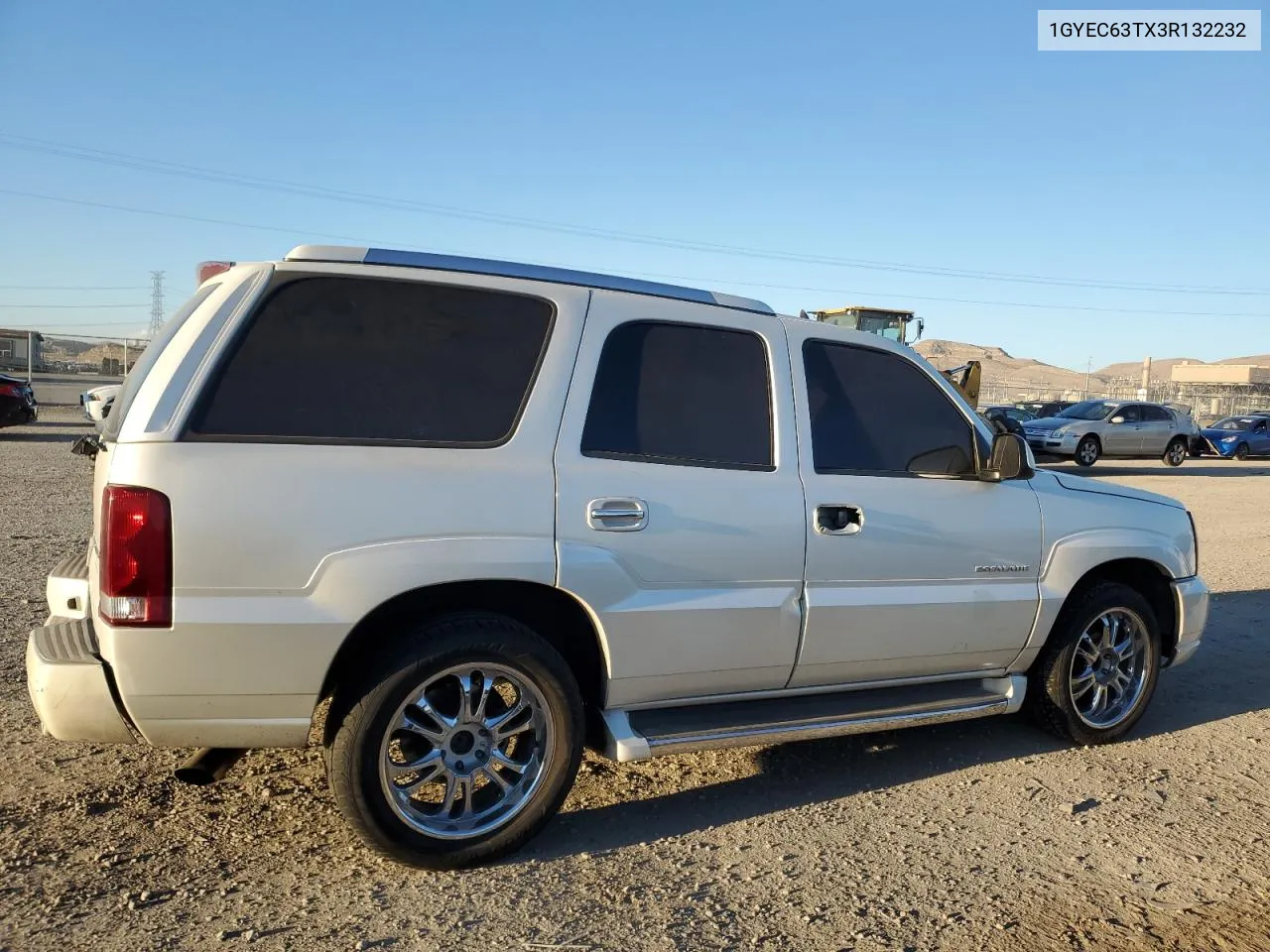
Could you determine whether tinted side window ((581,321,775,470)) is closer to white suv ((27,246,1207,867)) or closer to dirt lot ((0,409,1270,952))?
white suv ((27,246,1207,867))

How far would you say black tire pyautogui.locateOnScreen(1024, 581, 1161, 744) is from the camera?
4.55m

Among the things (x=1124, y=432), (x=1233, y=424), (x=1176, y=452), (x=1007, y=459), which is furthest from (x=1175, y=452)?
(x=1007, y=459)

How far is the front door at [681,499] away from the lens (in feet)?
11.1

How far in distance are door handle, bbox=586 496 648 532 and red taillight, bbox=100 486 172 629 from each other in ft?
4.32

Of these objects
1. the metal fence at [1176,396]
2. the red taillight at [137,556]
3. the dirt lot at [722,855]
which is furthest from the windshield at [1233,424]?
the red taillight at [137,556]

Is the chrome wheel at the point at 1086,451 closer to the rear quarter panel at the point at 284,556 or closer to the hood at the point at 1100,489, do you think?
the hood at the point at 1100,489

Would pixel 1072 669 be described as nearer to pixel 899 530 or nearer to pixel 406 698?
pixel 899 530

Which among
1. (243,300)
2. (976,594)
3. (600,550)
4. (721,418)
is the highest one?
(243,300)

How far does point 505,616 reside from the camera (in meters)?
3.33

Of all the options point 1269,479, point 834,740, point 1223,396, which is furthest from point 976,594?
point 1223,396

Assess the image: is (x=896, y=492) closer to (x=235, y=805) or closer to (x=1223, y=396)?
(x=235, y=805)

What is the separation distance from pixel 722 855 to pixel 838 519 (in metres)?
1.33

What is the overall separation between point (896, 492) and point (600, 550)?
135 cm

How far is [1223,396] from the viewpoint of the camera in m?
53.7
